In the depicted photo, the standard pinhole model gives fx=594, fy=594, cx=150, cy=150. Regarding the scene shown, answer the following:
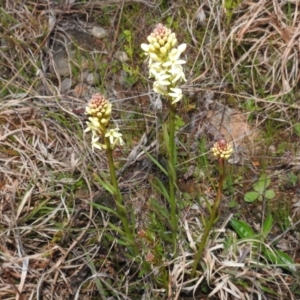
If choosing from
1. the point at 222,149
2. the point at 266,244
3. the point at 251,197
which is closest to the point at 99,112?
the point at 222,149

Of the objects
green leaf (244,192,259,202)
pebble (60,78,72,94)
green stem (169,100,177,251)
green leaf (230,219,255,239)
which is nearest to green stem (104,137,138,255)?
green stem (169,100,177,251)

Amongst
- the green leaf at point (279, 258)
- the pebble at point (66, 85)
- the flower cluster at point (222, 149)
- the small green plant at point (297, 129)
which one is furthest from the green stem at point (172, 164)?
the pebble at point (66, 85)

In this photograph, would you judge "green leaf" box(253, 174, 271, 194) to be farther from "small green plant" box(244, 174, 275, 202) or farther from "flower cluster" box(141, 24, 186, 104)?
"flower cluster" box(141, 24, 186, 104)

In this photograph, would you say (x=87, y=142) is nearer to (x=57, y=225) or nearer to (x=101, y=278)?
(x=57, y=225)

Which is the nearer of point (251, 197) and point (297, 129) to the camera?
point (251, 197)

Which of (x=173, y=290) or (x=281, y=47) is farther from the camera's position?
(x=281, y=47)

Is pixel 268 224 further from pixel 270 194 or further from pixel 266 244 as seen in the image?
pixel 270 194

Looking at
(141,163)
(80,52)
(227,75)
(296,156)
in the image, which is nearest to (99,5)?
(80,52)
